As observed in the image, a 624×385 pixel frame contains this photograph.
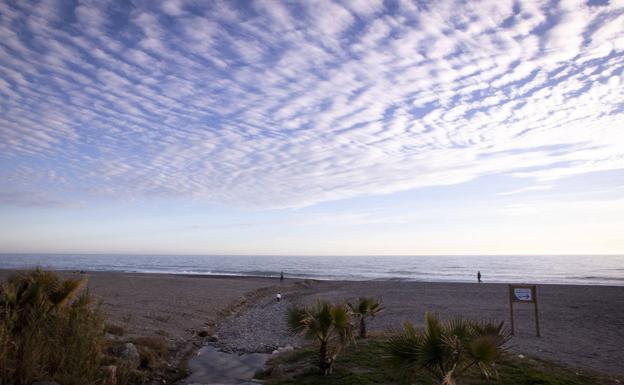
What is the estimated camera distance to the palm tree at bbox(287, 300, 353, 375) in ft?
28.1

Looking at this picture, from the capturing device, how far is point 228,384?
9.23 meters

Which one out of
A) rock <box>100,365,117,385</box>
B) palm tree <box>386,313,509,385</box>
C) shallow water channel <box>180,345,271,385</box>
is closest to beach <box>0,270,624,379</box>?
shallow water channel <box>180,345,271,385</box>

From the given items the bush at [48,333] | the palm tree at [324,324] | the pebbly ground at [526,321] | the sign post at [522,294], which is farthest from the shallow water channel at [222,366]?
the sign post at [522,294]

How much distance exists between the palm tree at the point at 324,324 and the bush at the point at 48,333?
11.8 ft

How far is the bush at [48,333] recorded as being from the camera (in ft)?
20.1

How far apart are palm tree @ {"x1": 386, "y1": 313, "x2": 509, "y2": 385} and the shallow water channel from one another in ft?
15.9

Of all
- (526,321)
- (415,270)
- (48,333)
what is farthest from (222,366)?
(415,270)

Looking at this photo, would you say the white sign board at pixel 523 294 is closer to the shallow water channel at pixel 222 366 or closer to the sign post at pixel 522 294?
the sign post at pixel 522 294

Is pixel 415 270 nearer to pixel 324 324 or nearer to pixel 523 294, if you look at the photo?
pixel 523 294

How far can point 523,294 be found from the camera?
1398 cm

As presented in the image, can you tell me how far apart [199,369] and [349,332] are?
4.40m

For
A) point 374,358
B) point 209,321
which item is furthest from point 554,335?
point 209,321

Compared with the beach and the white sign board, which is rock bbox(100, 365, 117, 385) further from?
the white sign board

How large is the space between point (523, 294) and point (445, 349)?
9752 millimetres
